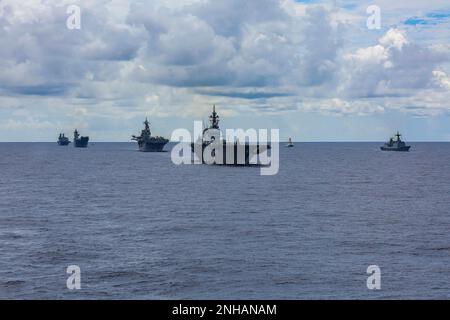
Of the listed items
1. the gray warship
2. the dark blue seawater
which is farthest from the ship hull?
the dark blue seawater

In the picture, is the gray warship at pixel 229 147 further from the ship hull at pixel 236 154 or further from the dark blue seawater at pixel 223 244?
the dark blue seawater at pixel 223 244

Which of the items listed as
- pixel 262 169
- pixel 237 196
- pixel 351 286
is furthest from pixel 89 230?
pixel 262 169

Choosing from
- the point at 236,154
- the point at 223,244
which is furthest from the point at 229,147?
the point at 223,244

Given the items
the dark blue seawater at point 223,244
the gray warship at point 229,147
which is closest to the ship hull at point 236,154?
the gray warship at point 229,147

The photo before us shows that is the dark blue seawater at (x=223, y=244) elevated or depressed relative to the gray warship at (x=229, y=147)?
depressed

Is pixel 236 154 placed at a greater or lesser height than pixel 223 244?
greater

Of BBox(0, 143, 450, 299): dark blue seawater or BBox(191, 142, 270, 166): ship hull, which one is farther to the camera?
BBox(191, 142, 270, 166): ship hull

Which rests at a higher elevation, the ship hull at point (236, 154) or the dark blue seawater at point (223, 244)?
the ship hull at point (236, 154)

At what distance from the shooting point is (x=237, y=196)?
3546 inches

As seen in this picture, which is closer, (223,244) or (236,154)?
(223,244)

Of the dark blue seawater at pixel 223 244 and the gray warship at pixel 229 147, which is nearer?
the dark blue seawater at pixel 223 244

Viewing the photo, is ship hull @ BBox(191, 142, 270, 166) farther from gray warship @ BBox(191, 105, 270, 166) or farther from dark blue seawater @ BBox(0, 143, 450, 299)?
dark blue seawater @ BBox(0, 143, 450, 299)

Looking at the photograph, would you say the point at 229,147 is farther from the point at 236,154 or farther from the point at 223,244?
the point at 223,244

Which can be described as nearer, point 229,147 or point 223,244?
point 223,244
